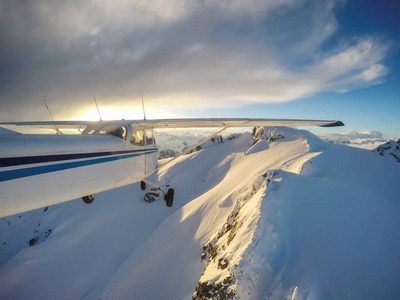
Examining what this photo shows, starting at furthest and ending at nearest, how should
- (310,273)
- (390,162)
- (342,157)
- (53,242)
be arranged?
1. (53,242)
2. (342,157)
3. (390,162)
4. (310,273)

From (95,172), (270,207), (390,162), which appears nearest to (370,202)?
(270,207)

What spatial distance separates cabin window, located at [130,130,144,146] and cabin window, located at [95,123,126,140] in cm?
31

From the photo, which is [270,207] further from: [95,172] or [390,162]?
[390,162]

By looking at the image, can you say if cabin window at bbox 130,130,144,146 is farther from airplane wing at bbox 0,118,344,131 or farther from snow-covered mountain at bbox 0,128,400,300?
snow-covered mountain at bbox 0,128,400,300

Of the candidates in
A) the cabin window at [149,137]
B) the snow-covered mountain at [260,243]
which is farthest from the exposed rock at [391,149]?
the cabin window at [149,137]

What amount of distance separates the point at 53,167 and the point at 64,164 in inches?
6.2

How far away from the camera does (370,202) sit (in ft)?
19.1

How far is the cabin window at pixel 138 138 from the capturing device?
4660 millimetres

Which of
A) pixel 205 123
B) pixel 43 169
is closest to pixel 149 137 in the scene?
pixel 205 123

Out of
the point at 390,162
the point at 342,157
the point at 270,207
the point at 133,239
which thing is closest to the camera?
the point at 270,207

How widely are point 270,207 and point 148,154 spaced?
14.9 ft

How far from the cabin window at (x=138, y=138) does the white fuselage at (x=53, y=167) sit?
1.74 feet

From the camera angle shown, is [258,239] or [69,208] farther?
[69,208]

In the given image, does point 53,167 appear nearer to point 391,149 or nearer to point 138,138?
point 138,138
